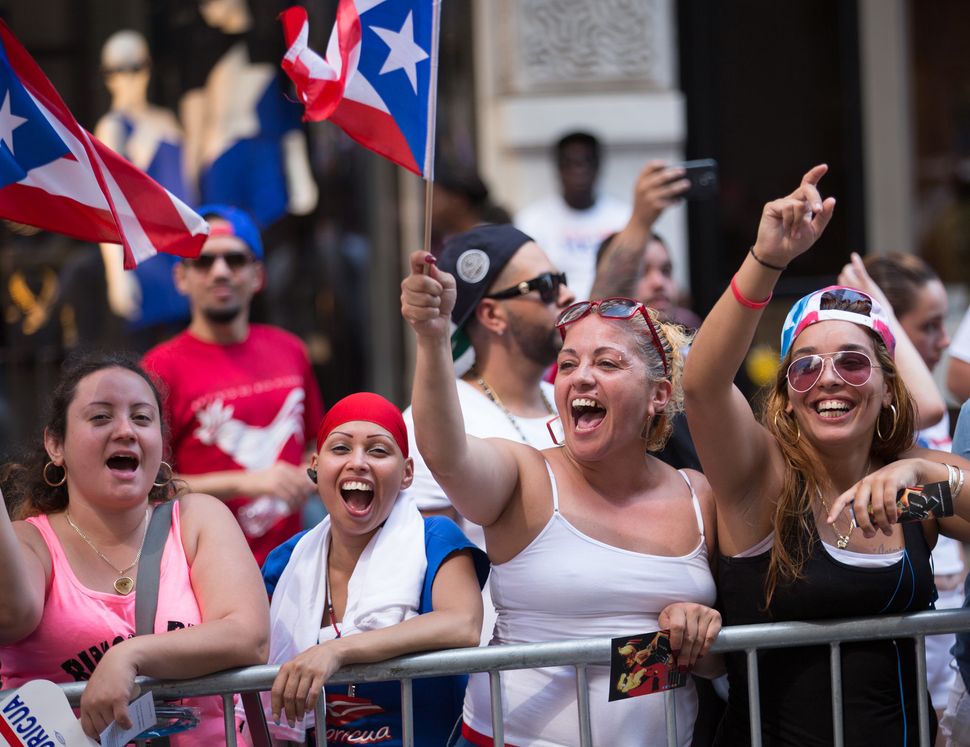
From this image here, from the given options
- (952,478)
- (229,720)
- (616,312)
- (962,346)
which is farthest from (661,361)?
(962,346)

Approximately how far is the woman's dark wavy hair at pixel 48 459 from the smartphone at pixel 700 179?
218 cm

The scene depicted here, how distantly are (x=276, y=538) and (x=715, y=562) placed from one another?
7.35 ft

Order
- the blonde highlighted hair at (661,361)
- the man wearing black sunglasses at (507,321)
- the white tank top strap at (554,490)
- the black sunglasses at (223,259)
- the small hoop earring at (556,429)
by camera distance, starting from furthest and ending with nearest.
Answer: the black sunglasses at (223,259)
the man wearing black sunglasses at (507,321)
the small hoop earring at (556,429)
the blonde highlighted hair at (661,361)
the white tank top strap at (554,490)

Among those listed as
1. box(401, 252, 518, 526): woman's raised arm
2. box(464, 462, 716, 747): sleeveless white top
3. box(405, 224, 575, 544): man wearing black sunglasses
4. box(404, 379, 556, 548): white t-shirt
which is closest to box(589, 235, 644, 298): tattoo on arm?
box(405, 224, 575, 544): man wearing black sunglasses

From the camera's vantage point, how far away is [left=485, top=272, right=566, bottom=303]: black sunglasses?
4.58 meters

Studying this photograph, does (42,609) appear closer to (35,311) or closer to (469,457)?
(469,457)

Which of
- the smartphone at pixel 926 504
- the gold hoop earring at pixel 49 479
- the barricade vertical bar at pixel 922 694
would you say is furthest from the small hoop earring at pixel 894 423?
the gold hoop earring at pixel 49 479

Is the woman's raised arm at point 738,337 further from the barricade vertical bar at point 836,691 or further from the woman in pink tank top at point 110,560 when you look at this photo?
the woman in pink tank top at point 110,560

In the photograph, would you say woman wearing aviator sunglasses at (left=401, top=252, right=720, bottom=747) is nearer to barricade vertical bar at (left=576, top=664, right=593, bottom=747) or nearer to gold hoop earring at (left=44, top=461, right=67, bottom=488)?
barricade vertical bar at (left=576, top=664, right=593, bottom=747)

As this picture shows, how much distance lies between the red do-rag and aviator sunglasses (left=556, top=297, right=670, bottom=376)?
1.69ft

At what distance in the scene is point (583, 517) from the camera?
3570 mm

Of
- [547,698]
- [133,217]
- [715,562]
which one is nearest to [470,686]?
[547,698]

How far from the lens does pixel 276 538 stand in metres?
5.39

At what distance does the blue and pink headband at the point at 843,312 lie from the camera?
361cm
